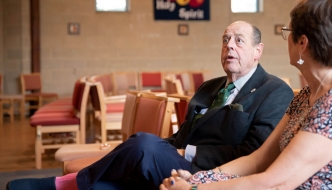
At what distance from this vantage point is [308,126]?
161 cm

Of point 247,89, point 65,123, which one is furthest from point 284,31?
point 65,123

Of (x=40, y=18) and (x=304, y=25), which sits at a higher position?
(x=40, y=18)

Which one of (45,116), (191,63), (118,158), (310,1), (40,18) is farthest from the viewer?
(191,63)

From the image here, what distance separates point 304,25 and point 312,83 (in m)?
0.20

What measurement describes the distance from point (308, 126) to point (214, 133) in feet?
3.08

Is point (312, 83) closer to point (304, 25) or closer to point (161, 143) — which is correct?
point (304, 25)

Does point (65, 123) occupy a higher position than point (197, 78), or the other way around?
point (197, 78)

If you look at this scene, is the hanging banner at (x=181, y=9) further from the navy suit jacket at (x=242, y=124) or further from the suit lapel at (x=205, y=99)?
the navy suit jacket at (x=242, y=124)

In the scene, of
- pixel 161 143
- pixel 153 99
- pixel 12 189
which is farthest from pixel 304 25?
pixel 153 99

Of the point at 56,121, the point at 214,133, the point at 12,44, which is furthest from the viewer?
the point at 12,44

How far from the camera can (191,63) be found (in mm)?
11102

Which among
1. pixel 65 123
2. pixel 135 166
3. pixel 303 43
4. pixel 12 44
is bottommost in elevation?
pixel 65 123

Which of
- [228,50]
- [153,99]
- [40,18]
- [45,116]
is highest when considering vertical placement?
[40,18]

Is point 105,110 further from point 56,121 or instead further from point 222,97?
point 222,97
